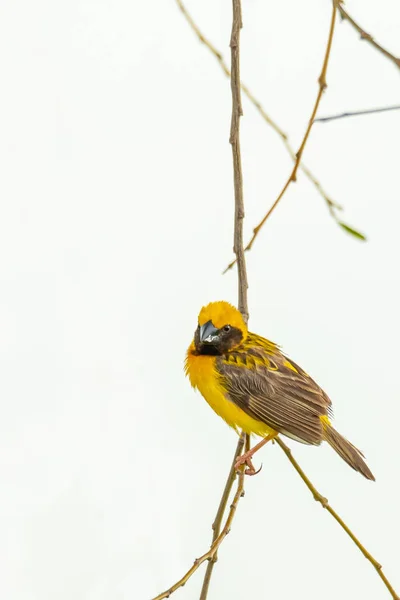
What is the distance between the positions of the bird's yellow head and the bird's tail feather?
1.58 feet

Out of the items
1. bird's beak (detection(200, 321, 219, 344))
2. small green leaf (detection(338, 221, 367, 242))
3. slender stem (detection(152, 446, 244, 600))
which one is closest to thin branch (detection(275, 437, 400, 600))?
slender stem (detection(152, 446, 244, 600))

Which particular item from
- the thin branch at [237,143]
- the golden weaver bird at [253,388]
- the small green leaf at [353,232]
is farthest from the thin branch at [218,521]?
the small green leaf at [353,232]

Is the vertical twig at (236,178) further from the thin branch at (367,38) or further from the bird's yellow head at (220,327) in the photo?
the thin branch at (367,38)

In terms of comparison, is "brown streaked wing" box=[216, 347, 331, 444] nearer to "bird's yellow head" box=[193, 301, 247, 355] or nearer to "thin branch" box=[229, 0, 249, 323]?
"bird's yellow head" box=[193, 301, 247, 355]

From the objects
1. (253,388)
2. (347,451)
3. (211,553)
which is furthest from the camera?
(253,388)

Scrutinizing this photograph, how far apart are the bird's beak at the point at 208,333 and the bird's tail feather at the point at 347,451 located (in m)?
0.54

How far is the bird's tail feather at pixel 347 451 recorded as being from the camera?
3.01 meters

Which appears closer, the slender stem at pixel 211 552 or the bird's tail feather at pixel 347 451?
the slender stem at pixel 211 552

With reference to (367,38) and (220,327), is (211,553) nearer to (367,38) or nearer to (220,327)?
(220,327)

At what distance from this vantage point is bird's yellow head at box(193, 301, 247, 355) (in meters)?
3.08

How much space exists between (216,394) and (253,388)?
0.49ft

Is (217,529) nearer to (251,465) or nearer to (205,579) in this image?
(205,579)

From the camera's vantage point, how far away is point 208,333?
311 centimetres

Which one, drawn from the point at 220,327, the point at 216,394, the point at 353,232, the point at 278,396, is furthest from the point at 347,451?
the point at 353,232
